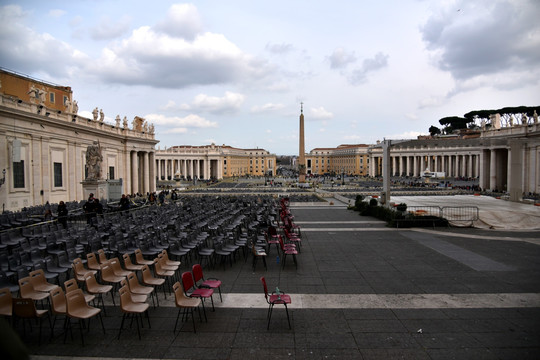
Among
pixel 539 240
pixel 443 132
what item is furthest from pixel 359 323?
pixel 443 132

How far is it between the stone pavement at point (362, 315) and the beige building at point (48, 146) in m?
25.0

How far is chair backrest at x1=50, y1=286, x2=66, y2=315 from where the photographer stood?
23.3ft

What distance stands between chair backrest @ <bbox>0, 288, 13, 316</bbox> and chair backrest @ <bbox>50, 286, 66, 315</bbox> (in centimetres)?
81

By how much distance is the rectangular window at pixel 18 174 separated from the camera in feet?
91.4

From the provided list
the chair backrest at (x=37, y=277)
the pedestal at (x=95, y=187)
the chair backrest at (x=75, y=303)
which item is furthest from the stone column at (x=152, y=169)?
the chair backrest at (x=75, y=303)

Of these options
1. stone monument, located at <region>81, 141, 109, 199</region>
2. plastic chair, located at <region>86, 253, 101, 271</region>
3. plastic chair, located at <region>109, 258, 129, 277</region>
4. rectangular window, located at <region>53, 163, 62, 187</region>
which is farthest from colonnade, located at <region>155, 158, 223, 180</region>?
plastic chair, located at <region>109, 258, 129, 277</region>

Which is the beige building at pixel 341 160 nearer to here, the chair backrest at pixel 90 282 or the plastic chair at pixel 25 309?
the chair backrest at pixel 90 282

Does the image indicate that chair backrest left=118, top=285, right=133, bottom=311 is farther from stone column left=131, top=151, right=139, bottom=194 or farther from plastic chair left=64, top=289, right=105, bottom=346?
stone column left=131, top=151, right=139, bottom=194

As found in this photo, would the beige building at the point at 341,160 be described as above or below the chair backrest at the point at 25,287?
above

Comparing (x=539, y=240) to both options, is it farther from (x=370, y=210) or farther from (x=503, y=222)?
(x=370, y=210)

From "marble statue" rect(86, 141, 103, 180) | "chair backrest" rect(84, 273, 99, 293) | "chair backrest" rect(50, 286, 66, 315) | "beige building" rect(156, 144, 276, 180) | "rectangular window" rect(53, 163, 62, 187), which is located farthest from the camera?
"beige building" rect(156, 144, 276, 180)

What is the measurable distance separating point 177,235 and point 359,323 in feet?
29.6

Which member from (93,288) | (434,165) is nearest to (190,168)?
(434,165)

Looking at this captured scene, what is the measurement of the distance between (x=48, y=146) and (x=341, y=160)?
14786 cm
